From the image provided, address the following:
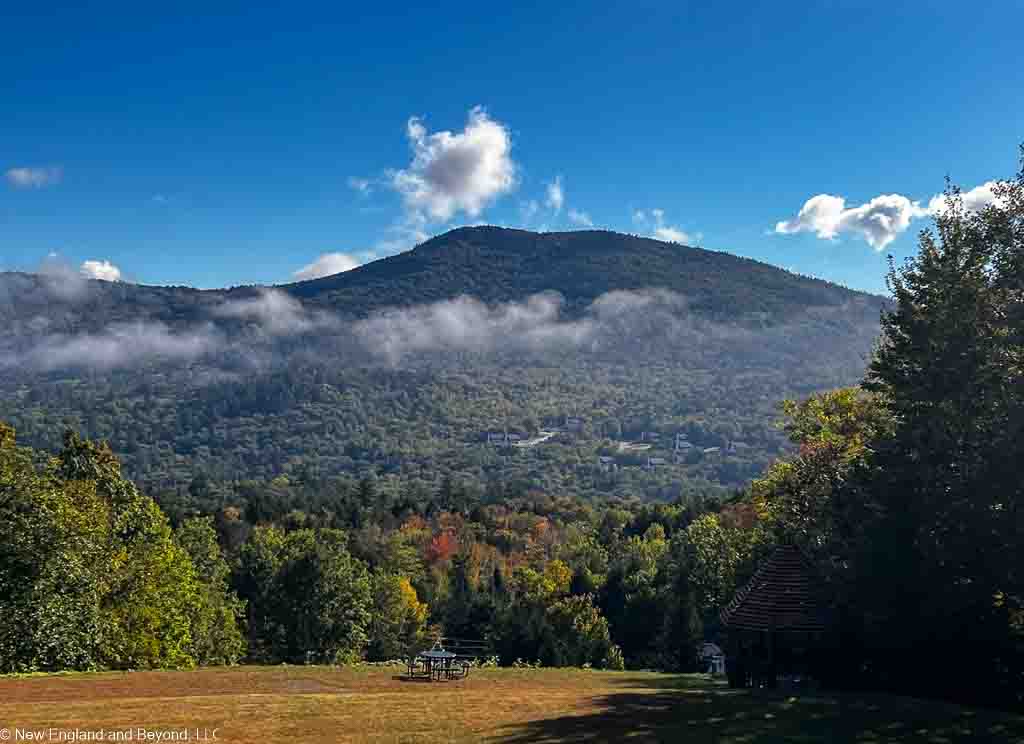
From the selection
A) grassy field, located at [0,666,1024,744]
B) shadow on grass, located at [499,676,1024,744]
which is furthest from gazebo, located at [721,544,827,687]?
shadow on grass, located at [499,676,1024,744]

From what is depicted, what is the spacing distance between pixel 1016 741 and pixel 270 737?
47.7 feet

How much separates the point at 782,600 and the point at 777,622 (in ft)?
2.14

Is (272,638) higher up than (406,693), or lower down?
lower down

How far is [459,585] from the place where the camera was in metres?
94.9

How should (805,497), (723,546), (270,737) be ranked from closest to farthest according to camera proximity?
(270,737) < (805,497) < (723,546)

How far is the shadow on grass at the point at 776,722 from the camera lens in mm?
16703

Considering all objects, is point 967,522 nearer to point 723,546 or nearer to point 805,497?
point 805,497

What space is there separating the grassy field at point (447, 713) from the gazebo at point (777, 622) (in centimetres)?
171

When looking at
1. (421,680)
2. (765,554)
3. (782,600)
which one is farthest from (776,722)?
(765,554)

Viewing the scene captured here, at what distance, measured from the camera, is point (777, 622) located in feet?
74.9

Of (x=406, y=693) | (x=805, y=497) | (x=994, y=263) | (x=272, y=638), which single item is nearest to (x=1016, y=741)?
(x=994, y=263)

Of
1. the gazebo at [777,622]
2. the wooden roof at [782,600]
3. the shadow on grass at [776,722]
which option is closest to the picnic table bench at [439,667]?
the shadow on grass at [776,722]

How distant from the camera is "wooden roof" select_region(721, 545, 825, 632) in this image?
74.7 ft

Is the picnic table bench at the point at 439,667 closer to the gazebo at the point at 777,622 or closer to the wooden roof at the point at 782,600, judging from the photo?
the gazebo at the point at 777,622
